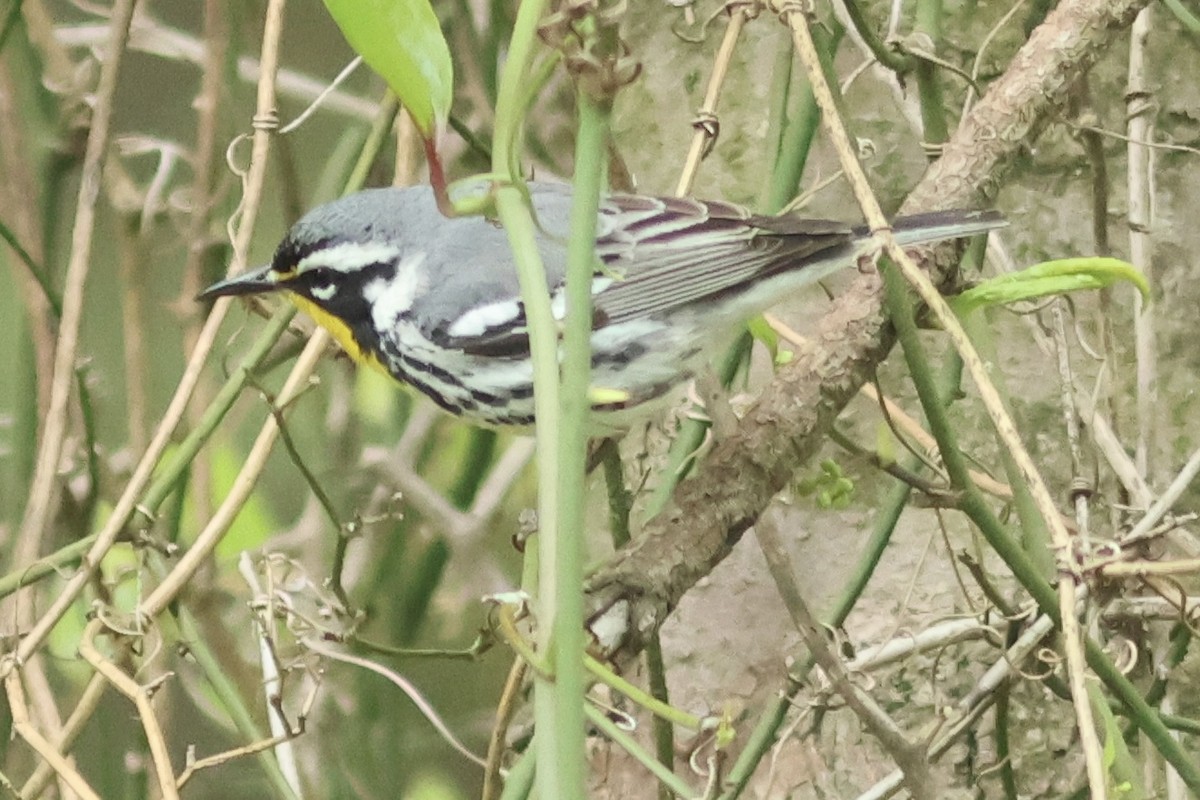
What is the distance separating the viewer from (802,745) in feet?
4.23

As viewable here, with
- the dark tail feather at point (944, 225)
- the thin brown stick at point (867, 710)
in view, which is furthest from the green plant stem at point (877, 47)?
the thin brown stick at point (867, 710)

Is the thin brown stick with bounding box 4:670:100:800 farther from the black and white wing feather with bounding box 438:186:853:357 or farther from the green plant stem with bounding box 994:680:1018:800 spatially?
the green plant stem with bounding box 994:680:1018:800

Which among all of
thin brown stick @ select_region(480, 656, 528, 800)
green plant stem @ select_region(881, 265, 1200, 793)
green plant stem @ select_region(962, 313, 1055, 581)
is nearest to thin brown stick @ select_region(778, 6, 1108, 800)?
green plant stem @ select_region(881, 265, 1200, 793)

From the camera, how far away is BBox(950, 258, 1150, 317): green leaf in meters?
0.78

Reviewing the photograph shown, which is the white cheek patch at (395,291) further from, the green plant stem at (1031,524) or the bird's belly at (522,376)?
the green plant stem at (1031,524)

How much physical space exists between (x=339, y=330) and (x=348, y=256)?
8cm

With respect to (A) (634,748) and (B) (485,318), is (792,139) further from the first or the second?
(A) (634,748)

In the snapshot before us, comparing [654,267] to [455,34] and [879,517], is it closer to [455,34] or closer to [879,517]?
[879,517]

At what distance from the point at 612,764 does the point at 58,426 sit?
588 mm

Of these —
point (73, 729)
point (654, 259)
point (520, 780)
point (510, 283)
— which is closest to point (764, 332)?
point (654, 259)

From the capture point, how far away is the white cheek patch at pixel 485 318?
1245 mm

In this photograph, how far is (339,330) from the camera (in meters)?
1.31

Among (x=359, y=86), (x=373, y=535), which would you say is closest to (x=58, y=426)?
(x=373, y=535)

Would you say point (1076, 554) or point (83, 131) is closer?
point (1076, 554)
